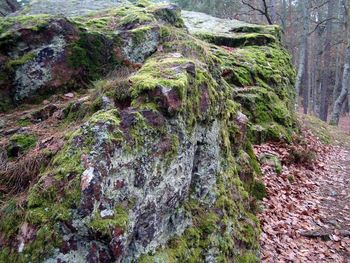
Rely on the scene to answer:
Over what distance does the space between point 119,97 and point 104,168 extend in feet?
3.43

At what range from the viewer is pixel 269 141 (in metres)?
7.89

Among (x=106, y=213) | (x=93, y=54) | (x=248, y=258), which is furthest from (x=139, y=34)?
(x=248, y=258)

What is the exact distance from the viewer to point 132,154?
3.07 metres

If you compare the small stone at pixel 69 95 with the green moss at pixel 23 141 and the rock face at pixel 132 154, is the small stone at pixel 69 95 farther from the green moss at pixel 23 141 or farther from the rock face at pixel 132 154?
the green moss at pixel 23 141

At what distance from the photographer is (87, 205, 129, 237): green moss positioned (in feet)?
8.45

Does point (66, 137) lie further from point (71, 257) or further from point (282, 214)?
point (282, 214)

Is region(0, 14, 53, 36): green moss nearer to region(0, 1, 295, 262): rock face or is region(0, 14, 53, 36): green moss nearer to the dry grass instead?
region(0, 1, 295, 262): rock face

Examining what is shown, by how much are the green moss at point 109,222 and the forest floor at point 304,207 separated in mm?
2554

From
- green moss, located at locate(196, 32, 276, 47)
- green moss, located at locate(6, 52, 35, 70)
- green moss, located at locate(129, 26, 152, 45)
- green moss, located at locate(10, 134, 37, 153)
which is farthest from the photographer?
green moss, located at locate(196, 32, 276, 47)

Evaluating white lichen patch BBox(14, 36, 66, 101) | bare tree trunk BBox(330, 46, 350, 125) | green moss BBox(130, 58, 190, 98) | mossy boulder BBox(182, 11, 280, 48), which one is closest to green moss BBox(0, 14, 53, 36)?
white lichen patch BBox(14, 36, 66, 101)

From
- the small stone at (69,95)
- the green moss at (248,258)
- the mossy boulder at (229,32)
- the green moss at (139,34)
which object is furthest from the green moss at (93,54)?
the mossy boulder at (229,32)

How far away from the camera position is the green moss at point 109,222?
8.45 feet

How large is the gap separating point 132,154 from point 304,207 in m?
4.27

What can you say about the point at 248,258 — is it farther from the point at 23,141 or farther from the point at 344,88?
the point at 344,88
